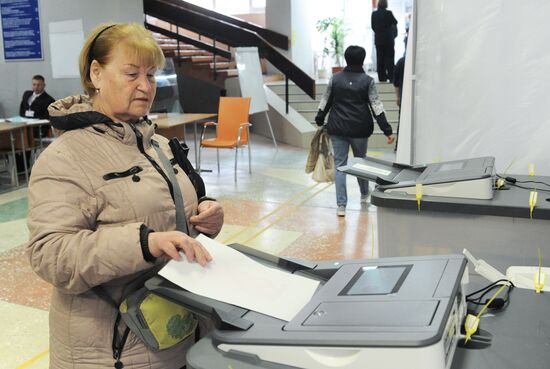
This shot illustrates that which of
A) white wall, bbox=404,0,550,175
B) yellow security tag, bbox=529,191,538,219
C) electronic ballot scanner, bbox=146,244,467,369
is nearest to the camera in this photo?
electronic ballot scanner, bbox=146,244,467,369

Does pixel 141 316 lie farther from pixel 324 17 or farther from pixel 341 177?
pixel 324 17

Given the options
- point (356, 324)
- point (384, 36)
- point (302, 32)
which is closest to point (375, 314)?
point (356, 324)

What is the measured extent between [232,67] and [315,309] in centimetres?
999

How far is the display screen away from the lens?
3.16 ft

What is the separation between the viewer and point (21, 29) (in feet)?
26.2

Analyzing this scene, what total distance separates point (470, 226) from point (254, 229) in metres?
2.67

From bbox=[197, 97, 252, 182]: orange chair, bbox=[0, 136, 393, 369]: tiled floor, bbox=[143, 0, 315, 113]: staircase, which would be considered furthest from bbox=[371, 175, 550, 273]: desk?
bbox=[143, 0, 315, 113]: staircase

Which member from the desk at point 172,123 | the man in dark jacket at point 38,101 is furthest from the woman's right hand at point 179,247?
the man in dark jacket at point 38,101

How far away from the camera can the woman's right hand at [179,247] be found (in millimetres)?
1062

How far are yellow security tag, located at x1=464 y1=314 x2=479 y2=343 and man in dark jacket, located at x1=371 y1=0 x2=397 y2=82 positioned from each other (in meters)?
8.31

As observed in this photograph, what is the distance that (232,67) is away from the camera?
10.6 metres

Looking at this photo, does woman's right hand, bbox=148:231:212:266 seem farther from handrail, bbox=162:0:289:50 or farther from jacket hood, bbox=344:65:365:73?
handrail, bbox=162:0:289:50

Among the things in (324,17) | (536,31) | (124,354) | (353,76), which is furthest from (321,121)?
(324,17)

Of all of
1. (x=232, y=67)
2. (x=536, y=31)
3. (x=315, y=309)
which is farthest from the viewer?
(x=232, y=67)
